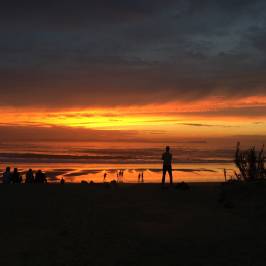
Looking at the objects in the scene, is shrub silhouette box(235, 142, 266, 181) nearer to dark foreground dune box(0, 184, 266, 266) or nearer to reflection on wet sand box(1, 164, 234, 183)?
dark foreground dune box(0, 184, 266, 266)

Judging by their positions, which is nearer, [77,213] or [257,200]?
[77,213]

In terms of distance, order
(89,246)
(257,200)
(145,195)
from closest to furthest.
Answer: (89,246) → (257,200) → (145,195)

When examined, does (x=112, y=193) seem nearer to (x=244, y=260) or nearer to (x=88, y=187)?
(x=88, y=187)

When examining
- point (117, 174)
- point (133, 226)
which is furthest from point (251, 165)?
point (117, 174)

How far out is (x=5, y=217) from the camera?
13.3 metres

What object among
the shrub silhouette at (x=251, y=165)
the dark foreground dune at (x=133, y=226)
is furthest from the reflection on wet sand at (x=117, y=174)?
the dark foreground dune at (x=133, y=226)

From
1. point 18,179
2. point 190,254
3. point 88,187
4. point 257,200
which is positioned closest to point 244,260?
point 190,254

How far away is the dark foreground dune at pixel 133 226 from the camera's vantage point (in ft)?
30.5

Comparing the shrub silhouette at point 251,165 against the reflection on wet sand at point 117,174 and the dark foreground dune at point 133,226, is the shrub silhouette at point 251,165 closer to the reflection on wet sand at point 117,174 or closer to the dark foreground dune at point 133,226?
the dark foreground dune at point 133,226

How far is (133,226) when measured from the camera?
12.3 metres

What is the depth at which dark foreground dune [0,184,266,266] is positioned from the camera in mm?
9281

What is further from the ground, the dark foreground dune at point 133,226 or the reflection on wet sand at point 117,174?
the reflection on wet sand at point 117,174

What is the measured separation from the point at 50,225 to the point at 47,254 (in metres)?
2.82

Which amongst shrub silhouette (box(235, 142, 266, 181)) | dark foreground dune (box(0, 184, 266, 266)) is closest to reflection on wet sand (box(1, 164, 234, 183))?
shrub silhouette (box(235, 142, 266, 181))
